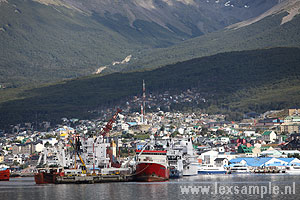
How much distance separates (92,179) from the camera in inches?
4742

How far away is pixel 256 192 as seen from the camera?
9331cm

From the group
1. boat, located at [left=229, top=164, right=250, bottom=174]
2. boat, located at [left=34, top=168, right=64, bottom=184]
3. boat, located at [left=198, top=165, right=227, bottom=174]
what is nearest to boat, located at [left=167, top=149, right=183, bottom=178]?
boat, located at [left=34, top=168, right=64, bottom=184]

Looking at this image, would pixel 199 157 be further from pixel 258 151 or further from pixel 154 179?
pixel 154 179

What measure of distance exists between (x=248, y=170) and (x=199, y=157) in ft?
44.8

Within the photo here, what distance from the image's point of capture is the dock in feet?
395

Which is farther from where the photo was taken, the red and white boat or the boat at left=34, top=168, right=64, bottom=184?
the boat at left=34, top=168, right=64, bottom=184

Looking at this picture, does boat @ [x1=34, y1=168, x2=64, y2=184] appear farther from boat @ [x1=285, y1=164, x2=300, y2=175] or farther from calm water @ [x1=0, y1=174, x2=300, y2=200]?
boat @ [x1=285, y1=164, x2=300, y2=175]

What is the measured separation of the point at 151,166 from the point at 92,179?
885cm

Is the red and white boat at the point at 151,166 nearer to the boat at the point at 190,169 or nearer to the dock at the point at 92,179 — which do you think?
the dock at the point at 92,179

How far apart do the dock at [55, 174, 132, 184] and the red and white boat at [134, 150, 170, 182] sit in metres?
2.21

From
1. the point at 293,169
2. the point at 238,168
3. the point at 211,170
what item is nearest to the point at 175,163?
the point at 211,170

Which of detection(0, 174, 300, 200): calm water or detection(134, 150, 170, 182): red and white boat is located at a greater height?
detection(134, 150, 170, 182): red and white boat

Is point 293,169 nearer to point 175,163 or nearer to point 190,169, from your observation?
point 190,169

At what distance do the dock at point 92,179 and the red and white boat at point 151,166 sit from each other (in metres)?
2.21
